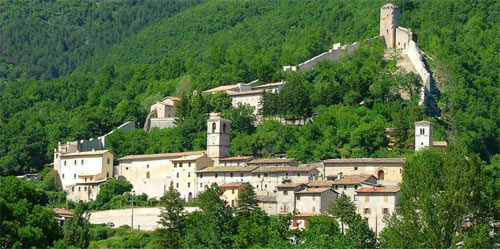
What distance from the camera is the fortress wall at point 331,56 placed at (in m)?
90.7

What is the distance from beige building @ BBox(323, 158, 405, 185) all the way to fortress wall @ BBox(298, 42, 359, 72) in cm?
2297

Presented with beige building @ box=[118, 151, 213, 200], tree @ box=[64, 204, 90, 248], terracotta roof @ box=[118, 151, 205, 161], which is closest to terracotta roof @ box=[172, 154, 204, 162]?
beige building @ box=[118, 151, 213, 200]

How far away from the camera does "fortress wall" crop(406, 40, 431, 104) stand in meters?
83.1

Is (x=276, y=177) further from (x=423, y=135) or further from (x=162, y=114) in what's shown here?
(x=162, y=114)

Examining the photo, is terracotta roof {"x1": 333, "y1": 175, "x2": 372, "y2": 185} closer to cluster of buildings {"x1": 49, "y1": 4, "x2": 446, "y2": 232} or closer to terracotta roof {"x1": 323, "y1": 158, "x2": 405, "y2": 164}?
cluster of buildings {"x1": 49, "y1": 4, "x2": 446, "y2": 232}

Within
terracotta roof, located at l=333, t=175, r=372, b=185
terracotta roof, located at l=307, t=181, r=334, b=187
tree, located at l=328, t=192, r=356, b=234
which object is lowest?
tree, located at l=328, t=192, r=356, b=234

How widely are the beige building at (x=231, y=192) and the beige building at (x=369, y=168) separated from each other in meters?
5.22

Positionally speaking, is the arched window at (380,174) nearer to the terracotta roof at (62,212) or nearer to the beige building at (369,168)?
the beige building at (369,168)

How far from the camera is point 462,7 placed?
102562mm

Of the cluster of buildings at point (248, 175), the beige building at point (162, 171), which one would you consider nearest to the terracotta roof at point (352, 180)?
the cluster of buildings at point (248, 175)

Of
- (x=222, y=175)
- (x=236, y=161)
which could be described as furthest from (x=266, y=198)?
(x=236, y=161)

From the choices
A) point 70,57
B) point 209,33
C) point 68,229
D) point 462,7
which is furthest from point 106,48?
point 68,229

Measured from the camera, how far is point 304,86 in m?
83.6

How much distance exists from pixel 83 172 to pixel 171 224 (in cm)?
1915
